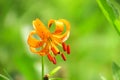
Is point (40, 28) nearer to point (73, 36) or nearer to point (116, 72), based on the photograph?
point (116, 72)

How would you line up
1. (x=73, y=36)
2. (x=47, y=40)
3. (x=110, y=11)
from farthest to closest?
(x=73, y=36) < (x=47, y=40) < (x=110, y=11)

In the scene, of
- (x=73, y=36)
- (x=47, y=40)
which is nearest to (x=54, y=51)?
(x=47, y=40)

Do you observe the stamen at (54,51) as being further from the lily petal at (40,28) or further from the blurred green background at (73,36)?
the blurred green background at (73,36)

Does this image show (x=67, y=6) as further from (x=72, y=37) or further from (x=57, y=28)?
(x=57, y=28)

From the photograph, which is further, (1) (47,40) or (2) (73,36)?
(2) (73,36)

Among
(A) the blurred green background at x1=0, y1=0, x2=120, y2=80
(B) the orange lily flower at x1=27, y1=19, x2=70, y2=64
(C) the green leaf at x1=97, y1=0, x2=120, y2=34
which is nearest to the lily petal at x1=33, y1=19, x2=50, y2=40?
(B) the orange lily flower at x1=27, y1=19, x2=70, y2=64

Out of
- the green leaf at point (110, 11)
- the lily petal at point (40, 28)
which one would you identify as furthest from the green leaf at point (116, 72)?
the lily petal at point (40, 28)

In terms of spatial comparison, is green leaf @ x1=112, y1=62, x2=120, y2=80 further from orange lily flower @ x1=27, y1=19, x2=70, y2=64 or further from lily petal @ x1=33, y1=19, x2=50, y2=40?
lily petal @ x1=33, y1=19, x2=50, y2=40

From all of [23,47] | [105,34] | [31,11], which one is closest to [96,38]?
[105,34]
